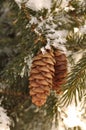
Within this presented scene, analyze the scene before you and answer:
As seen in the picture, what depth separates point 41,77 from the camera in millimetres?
1083

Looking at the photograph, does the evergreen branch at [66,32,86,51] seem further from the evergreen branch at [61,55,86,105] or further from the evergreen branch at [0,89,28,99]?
the evergreen branch at [0,89,28,99]

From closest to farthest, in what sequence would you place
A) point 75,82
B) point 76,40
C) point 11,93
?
1. point 75,82
2. point 76,40
3. point 11,93

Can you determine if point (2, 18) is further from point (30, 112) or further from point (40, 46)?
point (40, 46)

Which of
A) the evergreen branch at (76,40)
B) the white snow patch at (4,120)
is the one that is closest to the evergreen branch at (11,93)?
the white snow patch at (4,120)

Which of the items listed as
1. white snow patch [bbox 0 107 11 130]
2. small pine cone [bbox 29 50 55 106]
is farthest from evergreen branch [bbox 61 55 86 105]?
white snow patch [bbox 0 107 11 130]

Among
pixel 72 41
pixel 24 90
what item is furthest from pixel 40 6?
pixel 24 90

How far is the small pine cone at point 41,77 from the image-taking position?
3.50ft

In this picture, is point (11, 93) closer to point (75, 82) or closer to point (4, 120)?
point (4, 120)

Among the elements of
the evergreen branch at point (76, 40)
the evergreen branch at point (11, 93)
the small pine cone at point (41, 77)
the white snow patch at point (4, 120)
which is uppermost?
the evergreen branch at point (76, 40)

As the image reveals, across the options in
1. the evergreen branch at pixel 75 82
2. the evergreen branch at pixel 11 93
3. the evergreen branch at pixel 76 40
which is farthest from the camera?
the evergreen branch at pixel 11 93

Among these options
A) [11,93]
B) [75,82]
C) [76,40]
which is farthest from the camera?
[11,93]

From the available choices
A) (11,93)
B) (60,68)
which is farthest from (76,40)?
(11,93)

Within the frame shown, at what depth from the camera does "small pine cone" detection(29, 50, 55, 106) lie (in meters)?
1.07

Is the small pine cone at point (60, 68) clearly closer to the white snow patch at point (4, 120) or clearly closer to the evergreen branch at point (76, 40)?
the evergreen branch at point (76, 40)
